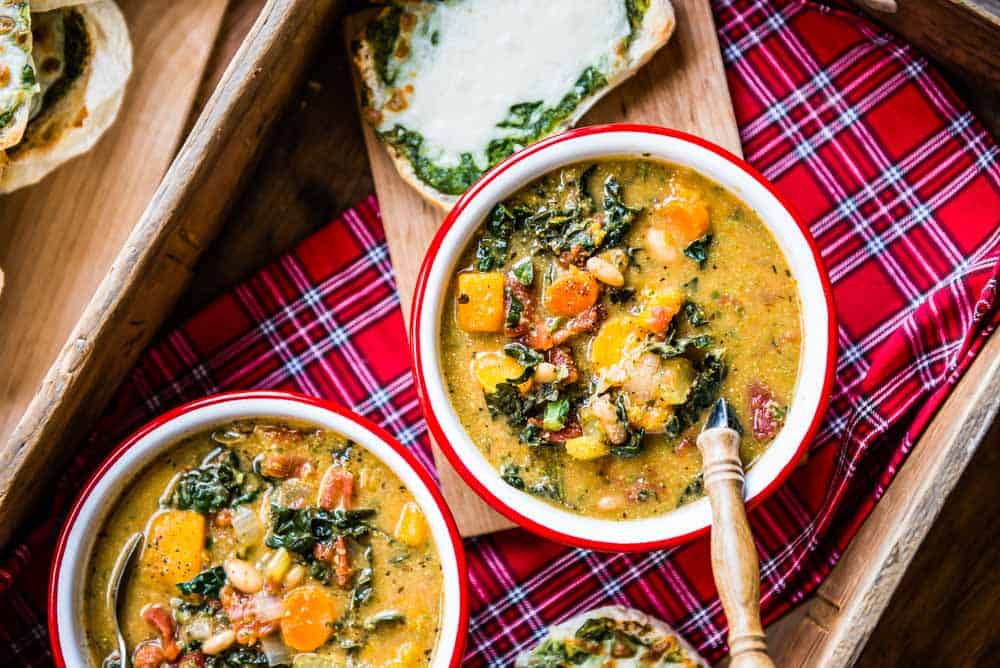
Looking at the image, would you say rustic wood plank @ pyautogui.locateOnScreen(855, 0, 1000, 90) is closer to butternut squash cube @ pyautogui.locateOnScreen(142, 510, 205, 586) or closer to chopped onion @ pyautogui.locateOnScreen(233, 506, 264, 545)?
chopped onion @ pyautogui.locateOnScreen(233, 506, 264, 545)

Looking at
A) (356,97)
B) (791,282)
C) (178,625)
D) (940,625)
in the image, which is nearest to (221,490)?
(178,625)

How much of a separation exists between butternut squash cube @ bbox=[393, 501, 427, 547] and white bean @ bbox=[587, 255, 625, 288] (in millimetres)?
993

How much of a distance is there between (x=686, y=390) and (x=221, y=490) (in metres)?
1.61

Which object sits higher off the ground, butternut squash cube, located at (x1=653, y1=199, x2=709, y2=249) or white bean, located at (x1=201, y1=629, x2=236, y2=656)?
butternut squash cube, located at (x1=653, y1=199, x2=709, y2=249)

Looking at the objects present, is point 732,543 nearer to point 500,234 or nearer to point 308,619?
point 500,234

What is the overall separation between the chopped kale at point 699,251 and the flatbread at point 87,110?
219 centimetres

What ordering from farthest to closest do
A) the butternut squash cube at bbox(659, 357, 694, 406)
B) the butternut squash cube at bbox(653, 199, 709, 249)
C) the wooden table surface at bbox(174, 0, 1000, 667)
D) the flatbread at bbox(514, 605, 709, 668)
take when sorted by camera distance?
the wooden table surface at bbox(174, 0, 1000, 667), the flatbread at bbox(514, 605, 709, 668), the butternut squash cube at bbox(653, 199, 709, 249), the butternut squash cube at bbox(659, 357, 694, 406)

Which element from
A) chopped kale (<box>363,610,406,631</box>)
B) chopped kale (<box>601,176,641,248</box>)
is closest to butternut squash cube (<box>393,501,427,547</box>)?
chopped kale (<box>363,610,406,631</box>)

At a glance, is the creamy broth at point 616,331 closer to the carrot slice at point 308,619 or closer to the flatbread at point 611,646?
the flatbread at point 611,646

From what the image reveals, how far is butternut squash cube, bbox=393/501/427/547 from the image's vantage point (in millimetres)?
3443

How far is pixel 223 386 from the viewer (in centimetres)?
395

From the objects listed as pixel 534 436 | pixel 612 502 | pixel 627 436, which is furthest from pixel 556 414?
pixel 612 502

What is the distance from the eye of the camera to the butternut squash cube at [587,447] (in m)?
3.29

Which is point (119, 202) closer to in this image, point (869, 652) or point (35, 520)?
point (35, 520)
